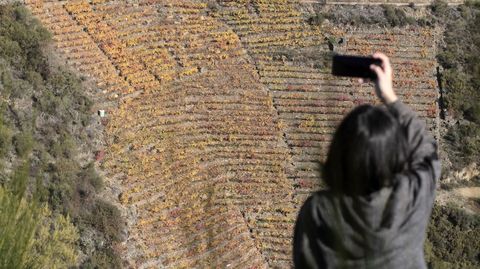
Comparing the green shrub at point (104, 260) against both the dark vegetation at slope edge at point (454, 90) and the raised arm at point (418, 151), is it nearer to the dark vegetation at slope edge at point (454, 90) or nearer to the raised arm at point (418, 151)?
the dark vegetation at slope edge at point (454, 90)

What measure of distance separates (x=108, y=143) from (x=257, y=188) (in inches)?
128

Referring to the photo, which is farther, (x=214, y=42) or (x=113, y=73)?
(x=214, y=42)

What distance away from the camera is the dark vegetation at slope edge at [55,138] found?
1338 centimetres

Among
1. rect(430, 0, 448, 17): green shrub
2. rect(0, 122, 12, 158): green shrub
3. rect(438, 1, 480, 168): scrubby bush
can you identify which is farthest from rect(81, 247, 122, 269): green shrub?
rect(430, 0, 448, 17): green shrub

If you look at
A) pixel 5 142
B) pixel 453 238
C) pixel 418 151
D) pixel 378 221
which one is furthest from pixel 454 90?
pixel 378 221

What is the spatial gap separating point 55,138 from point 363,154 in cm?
1417

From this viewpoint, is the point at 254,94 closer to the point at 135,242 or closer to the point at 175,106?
the point at 175,106

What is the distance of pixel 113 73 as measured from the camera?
17.5 m

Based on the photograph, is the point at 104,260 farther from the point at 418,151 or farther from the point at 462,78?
the point at 418,151

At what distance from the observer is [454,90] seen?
19.9 meters

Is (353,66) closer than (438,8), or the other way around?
(353,66)

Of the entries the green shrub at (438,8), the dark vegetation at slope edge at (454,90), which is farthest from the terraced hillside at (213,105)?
the green shrub at (438,8)

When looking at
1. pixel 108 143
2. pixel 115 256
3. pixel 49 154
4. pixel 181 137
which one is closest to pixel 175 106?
pixel 181 137

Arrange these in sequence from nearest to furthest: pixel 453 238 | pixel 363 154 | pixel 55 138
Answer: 1. pixel 363 154
2. pixel 55 138
3. pixel 453 238
